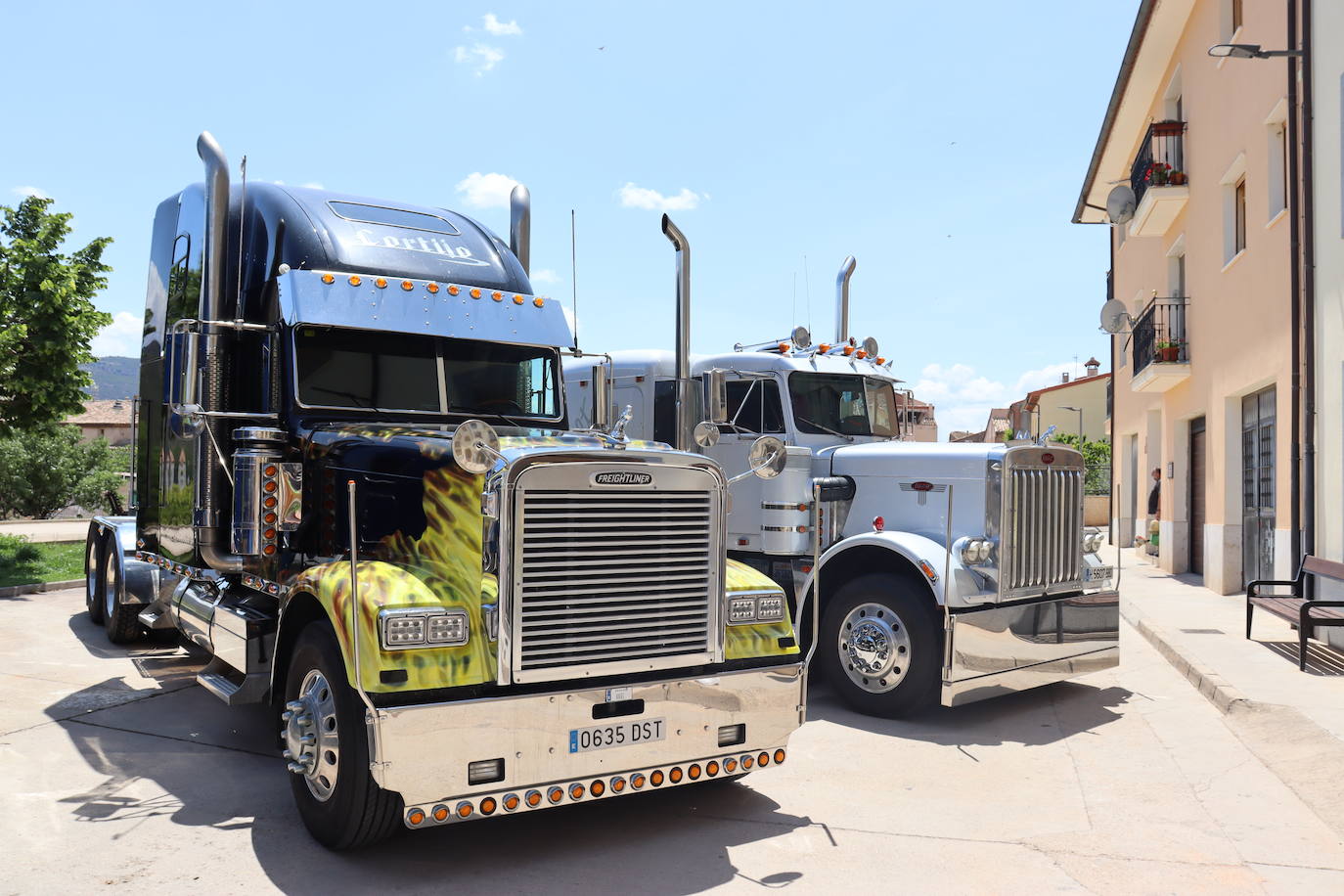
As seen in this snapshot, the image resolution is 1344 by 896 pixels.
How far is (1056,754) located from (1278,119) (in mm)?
10990

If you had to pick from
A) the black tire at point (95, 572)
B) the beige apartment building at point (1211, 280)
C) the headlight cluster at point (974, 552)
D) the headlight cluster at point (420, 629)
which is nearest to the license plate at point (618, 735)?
the headlight cluster at point (420, 629)

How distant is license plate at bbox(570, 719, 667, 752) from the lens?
16.2 ft

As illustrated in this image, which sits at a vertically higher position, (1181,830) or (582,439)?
(582,439)

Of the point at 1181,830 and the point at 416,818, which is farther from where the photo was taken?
the point at 1181,830

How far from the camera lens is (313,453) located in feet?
20.5

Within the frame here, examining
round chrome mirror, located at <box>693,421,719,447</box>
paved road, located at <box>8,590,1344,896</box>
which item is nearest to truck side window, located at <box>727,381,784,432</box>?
round chrome mirror, located at <box>693,421,719,447</box>

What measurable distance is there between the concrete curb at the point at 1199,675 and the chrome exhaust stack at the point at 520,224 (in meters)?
6.24

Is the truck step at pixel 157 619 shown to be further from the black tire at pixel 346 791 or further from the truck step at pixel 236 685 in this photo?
the black tire at pixel 346 791

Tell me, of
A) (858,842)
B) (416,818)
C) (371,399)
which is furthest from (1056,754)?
(371,399)

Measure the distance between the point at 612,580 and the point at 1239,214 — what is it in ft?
51.9

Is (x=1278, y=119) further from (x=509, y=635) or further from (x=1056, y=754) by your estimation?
(x=509, y=635)

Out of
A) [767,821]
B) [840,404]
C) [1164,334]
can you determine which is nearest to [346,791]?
[767,821]

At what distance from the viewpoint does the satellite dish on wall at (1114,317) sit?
23453mm

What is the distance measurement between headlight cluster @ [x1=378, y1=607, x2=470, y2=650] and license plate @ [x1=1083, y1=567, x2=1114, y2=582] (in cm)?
579
